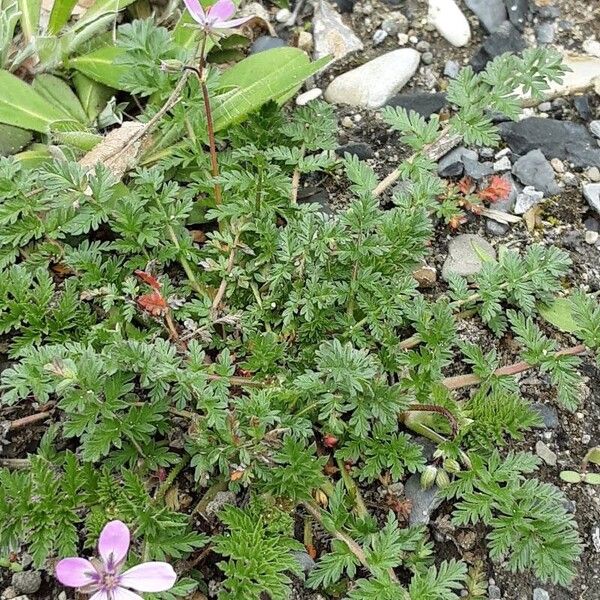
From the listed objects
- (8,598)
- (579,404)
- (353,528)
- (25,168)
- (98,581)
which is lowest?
(579,404)

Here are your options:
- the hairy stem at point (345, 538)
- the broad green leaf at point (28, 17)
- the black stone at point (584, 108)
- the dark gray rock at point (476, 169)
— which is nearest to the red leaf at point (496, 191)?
the dark gray rock at point (476, 169)

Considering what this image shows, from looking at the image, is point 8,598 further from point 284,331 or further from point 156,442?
point 284,331

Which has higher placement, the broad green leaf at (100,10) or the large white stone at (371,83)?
the broad green leaf at (100,10)

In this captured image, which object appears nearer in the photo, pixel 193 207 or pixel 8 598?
pixel 8 598

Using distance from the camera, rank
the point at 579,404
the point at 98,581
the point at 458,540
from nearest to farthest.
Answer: the point at 98,581, the point at 458,540, the point at 579,404

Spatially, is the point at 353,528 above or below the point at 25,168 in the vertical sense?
below

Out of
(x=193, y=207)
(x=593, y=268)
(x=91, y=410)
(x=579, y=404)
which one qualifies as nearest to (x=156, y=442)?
(x=91, y=410)

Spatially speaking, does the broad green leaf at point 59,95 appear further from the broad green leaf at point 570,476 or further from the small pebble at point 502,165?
the broad green leaf at point 570,476
